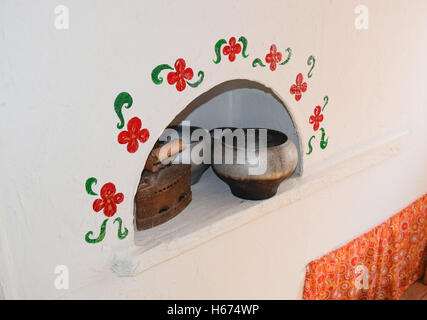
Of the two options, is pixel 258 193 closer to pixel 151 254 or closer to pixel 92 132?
pixel 151 254

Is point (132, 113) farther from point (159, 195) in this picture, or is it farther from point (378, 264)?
point (378, 264)

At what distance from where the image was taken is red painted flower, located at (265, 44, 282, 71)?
1205 mm

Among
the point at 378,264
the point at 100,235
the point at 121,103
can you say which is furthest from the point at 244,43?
the point at 378,264

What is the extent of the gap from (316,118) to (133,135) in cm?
74

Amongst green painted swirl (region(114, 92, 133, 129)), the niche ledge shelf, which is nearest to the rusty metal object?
the niche ledge shelf

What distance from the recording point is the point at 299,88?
1335mm

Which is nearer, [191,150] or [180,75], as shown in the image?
[180,75]

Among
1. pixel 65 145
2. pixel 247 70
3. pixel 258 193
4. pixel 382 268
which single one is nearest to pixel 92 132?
pixel 65 145

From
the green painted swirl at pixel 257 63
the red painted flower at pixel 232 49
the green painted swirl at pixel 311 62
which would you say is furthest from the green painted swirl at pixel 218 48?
the green painted swirl at pixel 311 62

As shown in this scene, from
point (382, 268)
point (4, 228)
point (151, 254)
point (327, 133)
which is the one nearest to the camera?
point (4, 228)

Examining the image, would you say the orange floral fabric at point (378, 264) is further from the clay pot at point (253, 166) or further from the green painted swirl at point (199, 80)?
the green painted swirl at point (199, 80)

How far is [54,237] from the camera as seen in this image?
916 millimetres

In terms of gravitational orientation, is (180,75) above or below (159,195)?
above
